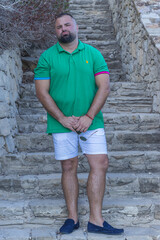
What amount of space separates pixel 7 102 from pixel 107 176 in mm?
1384

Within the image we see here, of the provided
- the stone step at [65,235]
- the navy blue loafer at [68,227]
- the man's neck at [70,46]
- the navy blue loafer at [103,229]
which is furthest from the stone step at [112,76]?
the navy blue loafer at [103,229]

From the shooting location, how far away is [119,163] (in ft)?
10.8

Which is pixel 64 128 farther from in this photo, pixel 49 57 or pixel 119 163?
pixel 119 163

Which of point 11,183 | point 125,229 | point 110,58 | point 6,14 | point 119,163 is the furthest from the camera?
point 110,58

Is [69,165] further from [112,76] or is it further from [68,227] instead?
[112,76]

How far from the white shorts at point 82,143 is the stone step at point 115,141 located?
1.14m

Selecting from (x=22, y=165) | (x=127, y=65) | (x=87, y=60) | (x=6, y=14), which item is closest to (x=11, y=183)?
(x=22, y=165)

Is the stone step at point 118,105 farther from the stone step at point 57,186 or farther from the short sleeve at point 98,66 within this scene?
the short sleeve at point 98,66

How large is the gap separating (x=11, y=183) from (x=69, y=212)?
77 centimetres

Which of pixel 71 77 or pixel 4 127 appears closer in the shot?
pixel 71 77

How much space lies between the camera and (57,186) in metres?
2.99

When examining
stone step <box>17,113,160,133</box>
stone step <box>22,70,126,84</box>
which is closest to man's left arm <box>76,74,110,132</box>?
stone step <box>17,113,160,133</box>

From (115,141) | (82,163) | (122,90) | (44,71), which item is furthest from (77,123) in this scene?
(122,90)

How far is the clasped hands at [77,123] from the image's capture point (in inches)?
93.1
